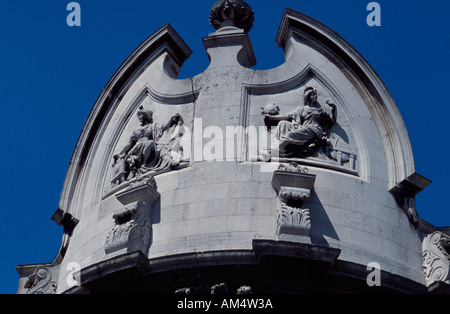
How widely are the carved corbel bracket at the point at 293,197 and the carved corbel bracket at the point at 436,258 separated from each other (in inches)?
117

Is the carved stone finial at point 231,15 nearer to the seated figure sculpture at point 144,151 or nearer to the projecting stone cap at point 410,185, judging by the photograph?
the seated figure sculpture at point 144,151

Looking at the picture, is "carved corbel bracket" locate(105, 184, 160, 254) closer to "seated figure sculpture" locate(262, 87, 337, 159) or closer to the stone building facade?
the stone building facade

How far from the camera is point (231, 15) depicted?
2434cm

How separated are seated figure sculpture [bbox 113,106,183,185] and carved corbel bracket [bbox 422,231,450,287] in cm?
587

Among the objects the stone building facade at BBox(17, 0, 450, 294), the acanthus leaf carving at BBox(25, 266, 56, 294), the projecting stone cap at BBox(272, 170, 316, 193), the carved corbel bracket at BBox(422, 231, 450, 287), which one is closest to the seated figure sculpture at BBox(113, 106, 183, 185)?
the stone building facade at BBox(17, 0, 450, 294)

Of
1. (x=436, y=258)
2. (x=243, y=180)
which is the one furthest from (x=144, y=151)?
(x=436, y=258)

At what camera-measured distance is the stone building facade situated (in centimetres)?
1959

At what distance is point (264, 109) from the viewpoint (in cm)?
2192

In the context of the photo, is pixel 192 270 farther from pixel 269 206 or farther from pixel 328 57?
pixel 328 57

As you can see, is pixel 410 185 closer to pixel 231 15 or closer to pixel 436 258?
pixel 436 258

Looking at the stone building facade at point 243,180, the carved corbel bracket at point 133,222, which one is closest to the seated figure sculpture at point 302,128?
the stone building facade at point 243,180
